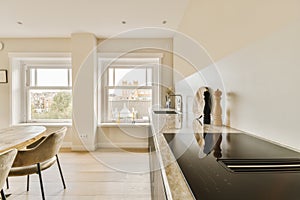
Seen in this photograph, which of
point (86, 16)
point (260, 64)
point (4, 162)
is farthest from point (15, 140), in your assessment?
point (86, 16)

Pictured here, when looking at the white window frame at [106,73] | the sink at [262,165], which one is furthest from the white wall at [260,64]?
the white window frame at [106,73]

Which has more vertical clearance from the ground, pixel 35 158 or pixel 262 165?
pixel 262 165

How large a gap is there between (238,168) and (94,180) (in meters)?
2.53

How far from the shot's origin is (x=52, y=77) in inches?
202

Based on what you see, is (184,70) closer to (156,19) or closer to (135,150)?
(156,19)

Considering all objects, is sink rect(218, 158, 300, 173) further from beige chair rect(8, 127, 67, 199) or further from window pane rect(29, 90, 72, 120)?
window pane rect(29, 90, 72, 120)

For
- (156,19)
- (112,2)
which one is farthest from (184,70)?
(112,2)

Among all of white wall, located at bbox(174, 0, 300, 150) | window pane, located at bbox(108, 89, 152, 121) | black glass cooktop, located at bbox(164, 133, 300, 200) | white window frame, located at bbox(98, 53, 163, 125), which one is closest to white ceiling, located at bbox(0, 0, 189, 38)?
white window frame, located at bbox(98, 53, 163, 125)

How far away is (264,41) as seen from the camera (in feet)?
4.20

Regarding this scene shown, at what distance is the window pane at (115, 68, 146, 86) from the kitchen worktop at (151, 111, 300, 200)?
398 cm

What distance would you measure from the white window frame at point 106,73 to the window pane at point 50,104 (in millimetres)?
712

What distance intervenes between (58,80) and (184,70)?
2.96m

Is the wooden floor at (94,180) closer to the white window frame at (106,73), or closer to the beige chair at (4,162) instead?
the beige chair at (4,162)

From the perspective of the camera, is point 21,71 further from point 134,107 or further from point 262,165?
point 262,165
